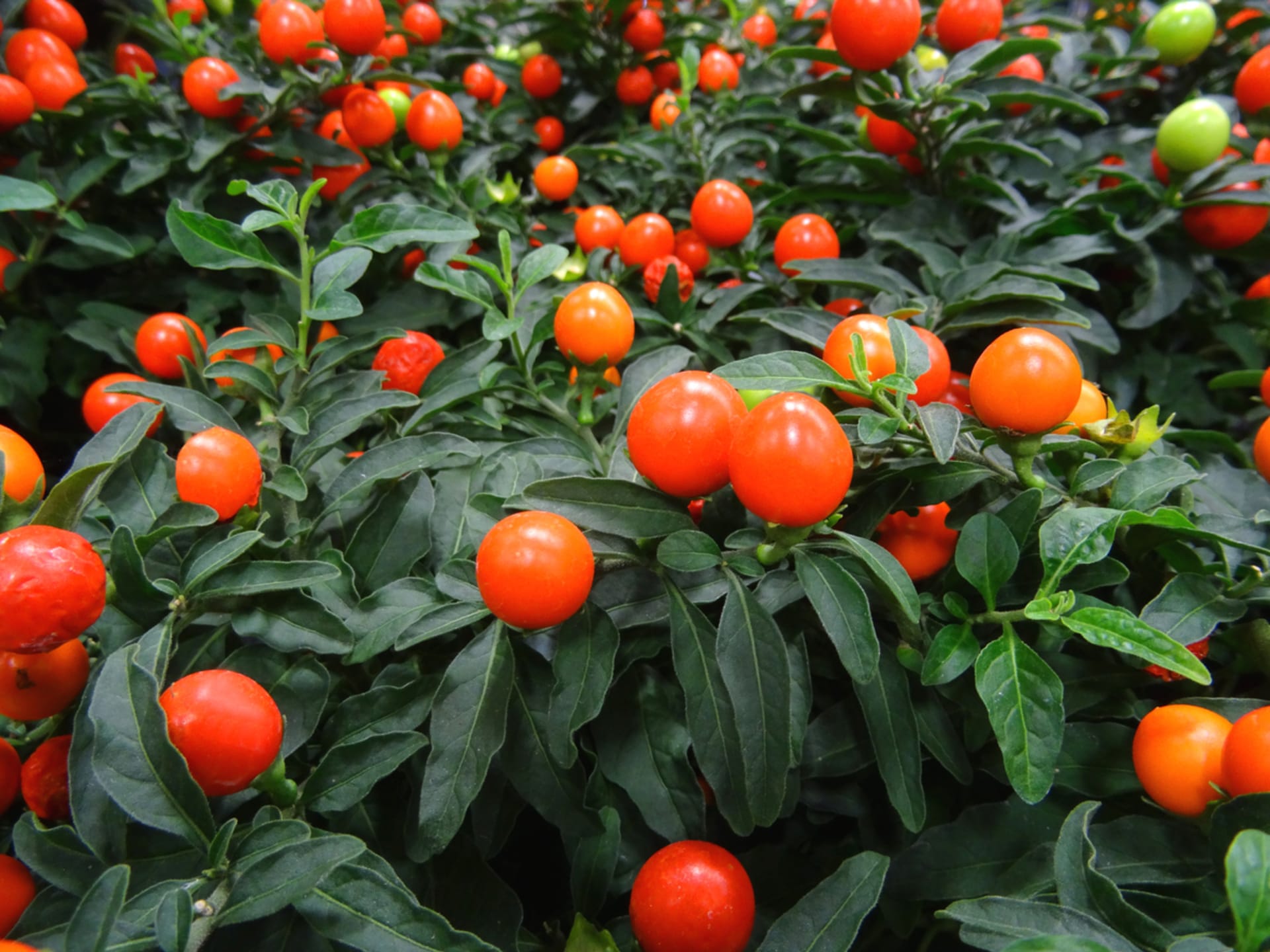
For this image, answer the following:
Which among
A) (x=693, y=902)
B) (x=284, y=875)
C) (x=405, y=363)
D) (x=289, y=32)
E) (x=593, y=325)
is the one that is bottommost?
(x=693, y=902)

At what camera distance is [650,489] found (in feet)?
1.81

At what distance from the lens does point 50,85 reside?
103 cm

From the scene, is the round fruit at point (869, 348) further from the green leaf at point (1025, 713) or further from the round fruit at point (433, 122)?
the round fruit at point (433, 122)

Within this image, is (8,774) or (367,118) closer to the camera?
(8,774)

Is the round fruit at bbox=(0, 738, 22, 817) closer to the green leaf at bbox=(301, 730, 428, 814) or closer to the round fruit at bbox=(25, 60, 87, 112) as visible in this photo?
the green leaf at bbox=(301, 730, 428, 814)

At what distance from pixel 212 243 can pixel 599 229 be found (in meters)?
0.54

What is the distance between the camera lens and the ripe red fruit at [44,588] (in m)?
0.43

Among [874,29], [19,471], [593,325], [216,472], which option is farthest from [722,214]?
[19,471]

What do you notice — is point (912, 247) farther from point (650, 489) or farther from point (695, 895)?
point (695, 895)

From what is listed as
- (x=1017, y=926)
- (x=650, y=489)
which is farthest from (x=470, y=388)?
(x=1017, y=926)

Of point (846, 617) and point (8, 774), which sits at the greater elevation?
point (846, 617)

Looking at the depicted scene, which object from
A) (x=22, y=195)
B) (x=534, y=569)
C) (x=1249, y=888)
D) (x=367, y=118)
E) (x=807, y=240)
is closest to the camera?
(x=1249, y=888)

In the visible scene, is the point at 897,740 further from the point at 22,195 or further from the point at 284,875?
the point at 22,195

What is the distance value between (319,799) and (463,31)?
1589mm
